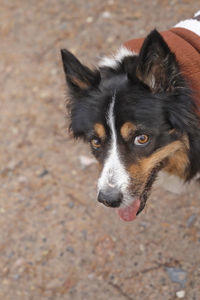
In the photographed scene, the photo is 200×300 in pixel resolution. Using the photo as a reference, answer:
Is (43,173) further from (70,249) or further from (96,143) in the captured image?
(96,143)

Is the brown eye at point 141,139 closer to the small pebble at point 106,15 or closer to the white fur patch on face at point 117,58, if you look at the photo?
the white fur patch on face at point 117,58

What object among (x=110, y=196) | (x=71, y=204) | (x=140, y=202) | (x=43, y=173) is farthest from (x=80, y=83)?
(x=43, y=173)

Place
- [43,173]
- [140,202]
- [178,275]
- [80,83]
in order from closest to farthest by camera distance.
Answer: [140,202], [80,83], [178,275], [43,173]

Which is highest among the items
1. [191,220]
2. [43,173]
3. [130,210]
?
[130,210]

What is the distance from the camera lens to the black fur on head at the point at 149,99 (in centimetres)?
248

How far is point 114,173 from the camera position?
2.61 metres

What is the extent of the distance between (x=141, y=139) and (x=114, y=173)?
322 millimetres

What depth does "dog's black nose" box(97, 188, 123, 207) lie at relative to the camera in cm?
258

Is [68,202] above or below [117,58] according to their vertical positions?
below

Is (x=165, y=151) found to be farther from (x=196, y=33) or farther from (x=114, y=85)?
(x=196, y=33)

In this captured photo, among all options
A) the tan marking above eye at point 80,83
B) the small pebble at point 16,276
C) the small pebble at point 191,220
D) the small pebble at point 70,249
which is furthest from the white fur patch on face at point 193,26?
the small pebble at point 16,276

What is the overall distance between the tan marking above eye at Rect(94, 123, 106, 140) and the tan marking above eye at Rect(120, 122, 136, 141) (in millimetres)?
170

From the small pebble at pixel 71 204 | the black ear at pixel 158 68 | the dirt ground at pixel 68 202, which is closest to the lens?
the black ear at pixel 158 68

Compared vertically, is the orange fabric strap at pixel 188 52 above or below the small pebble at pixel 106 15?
above
